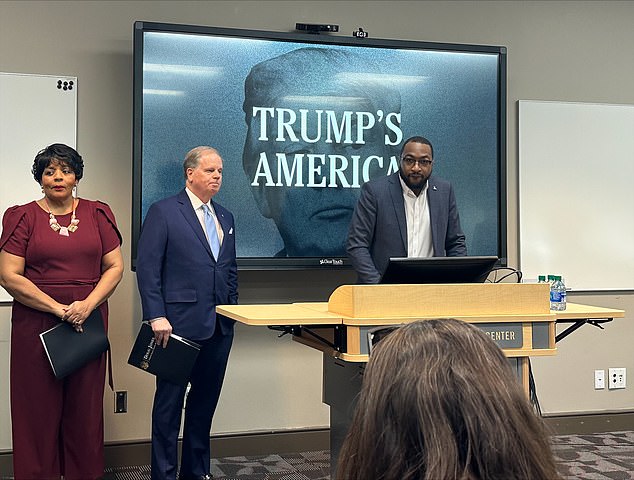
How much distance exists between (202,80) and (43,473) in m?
2.02

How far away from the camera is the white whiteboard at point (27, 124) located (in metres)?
4.10

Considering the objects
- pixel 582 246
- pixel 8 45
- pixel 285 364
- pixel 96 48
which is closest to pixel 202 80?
pixel 96 48

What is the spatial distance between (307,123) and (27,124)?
4.60 feet

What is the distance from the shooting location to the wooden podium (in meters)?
2.84

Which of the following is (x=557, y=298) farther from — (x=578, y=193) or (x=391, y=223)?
(x=578, y=193)

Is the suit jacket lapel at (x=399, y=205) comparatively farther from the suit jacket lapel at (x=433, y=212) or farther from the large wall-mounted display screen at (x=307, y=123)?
the large wall-mounted display screen at (x=307, y=123)

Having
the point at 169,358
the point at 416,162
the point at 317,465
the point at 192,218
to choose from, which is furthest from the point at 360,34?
the point at 317,465

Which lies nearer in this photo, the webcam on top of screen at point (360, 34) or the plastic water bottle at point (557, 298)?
the plastic water bottle at point (557, 298)

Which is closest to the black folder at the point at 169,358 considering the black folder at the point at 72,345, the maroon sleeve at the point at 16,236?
the black folder at the point at 72,345

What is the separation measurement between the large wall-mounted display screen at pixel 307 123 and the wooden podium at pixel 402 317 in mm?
1262

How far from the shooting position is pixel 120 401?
14.1 feet

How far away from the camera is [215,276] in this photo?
3.85 m

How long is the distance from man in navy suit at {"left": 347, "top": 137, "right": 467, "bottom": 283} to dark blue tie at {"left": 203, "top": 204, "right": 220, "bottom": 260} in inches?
24.2

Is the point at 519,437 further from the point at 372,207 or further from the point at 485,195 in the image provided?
the point at 485,195
